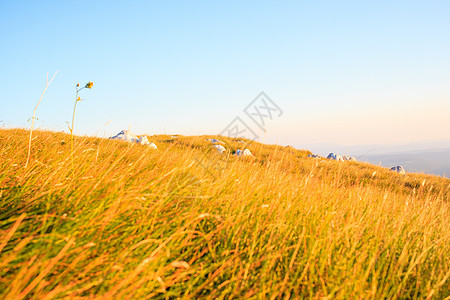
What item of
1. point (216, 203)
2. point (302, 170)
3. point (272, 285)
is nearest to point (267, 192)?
point (216, 203)

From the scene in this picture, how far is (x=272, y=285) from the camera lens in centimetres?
192

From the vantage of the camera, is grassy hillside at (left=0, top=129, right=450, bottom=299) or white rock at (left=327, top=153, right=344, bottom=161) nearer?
grassy hillside at (left=0, top=129, right=450, bottom=299)

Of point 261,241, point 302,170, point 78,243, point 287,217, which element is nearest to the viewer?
point 78,243

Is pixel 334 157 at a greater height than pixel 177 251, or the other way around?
pixel 177 251

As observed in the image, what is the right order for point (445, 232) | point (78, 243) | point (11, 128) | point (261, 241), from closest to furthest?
point (78, 243) → point (261, 241) → point (445, 232) → point (11, 128)

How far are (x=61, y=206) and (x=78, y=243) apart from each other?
1.29 feet

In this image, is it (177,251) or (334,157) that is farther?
(334,157)

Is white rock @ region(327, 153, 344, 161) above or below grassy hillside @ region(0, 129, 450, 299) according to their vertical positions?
below

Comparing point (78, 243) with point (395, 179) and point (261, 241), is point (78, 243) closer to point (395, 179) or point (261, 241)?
point (261, 241)

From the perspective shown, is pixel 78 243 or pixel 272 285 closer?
pixel 78 243

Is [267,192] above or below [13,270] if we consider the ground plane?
above

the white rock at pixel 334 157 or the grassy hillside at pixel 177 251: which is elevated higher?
the grassy hillside at pixel 177 251

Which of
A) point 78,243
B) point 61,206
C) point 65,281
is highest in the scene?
point 61,206

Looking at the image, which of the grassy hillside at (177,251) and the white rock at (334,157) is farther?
the white rock at (334,157)
